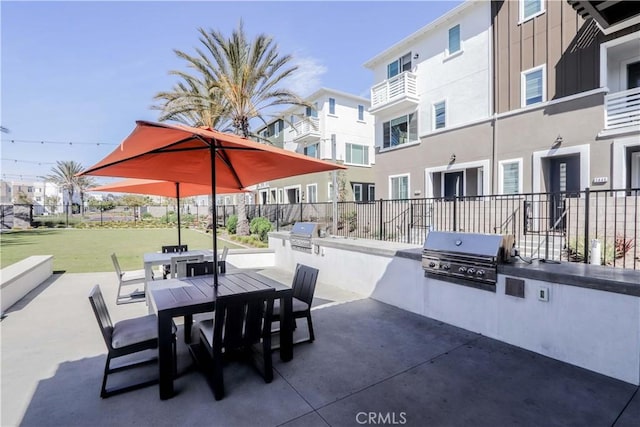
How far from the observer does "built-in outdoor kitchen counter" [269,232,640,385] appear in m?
3.06

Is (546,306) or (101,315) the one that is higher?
(101,315)

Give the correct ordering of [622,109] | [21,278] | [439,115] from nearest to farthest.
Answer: [21,278] < [622,109] < [439,115]

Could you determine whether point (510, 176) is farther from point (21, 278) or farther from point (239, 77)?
point (21, 278)

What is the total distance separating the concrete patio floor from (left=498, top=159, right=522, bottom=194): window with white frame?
8.23 meters

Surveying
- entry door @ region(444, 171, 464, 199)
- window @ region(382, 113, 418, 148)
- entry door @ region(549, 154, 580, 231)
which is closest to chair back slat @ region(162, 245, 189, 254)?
entry door @ region(444, 171, 464, 199)

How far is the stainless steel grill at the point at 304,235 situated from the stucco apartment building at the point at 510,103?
7.22m

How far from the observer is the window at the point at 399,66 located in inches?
582

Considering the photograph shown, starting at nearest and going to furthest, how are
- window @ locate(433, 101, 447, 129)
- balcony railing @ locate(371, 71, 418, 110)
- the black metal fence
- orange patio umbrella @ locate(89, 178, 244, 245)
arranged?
the black metal fence, orange patio umbrella @ locate(89, 178, 244, 245), window @ locate(433, 101, 447, 129), balcony railing @ locate(371, 71, 418, 110)

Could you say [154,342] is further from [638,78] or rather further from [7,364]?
[638,78]

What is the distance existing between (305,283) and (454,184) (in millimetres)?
10533

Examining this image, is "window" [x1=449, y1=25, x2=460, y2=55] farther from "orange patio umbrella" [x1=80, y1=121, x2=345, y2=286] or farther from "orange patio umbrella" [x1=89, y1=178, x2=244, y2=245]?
"orange patio umbrella" [x1=80, y1=121, x2=345, y2=286]

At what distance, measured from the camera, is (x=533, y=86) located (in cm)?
1037

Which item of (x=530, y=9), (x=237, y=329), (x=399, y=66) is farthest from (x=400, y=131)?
(x=237, y=329)

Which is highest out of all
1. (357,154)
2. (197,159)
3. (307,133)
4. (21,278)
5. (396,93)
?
(396,93)
